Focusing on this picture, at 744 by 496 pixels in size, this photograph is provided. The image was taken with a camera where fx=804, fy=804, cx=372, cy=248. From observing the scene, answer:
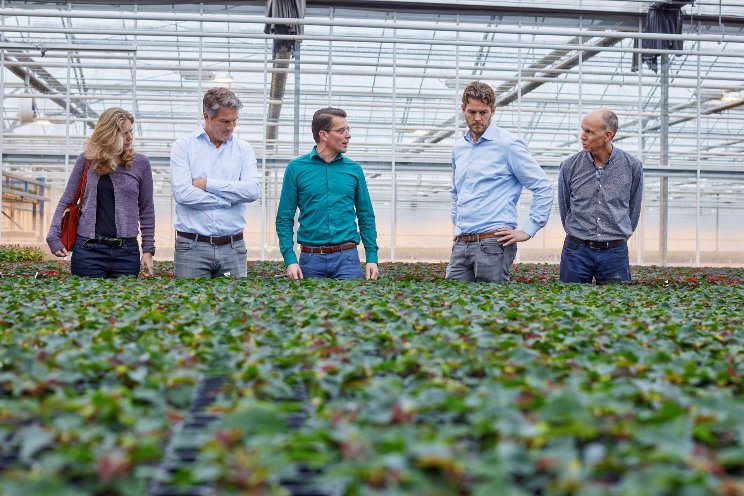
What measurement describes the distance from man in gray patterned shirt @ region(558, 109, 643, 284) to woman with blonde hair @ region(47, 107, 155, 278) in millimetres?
3265

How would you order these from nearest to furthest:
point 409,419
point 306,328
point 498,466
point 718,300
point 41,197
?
point 498,466
point 409,419
point 306,328
point 718,300
point 41,197

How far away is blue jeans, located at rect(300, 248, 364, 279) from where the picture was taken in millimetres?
6145

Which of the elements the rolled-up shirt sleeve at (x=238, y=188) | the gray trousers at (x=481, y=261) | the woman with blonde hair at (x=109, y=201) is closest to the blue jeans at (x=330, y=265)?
the rolled-up shirt sleeve at (x=238, y=188)

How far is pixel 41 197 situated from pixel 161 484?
30.4m

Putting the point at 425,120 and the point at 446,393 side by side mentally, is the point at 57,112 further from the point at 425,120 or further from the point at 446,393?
the point at 446,393

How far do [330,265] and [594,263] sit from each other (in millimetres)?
2071

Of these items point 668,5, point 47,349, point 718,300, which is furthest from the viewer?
point 668,5

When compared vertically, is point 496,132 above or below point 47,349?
above

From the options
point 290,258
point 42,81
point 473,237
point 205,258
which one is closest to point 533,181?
point 473,237

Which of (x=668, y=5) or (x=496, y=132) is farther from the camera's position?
(x=668, y=5)

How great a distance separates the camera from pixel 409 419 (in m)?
1.79

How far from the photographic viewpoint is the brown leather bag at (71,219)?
5.90 metres

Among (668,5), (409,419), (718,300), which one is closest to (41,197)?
(668,5)

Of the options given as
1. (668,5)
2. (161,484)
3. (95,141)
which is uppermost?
(668,5)
